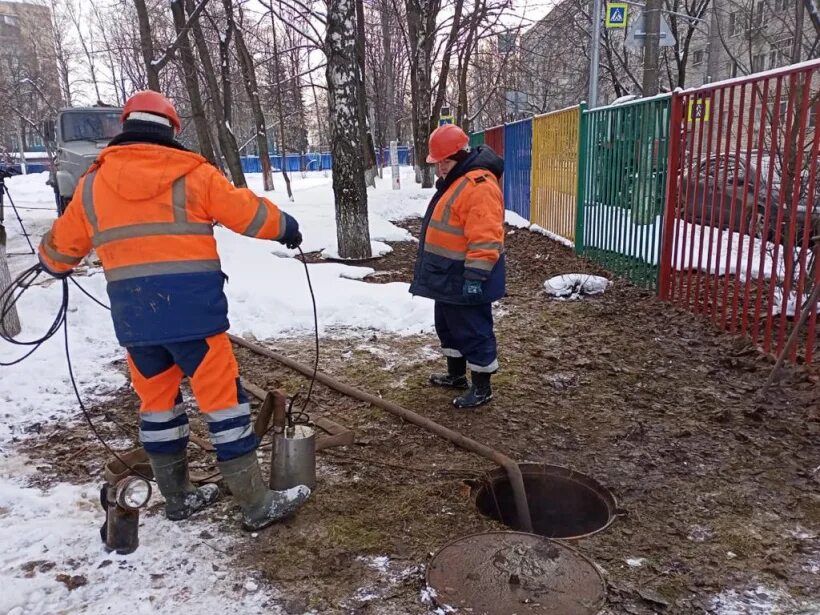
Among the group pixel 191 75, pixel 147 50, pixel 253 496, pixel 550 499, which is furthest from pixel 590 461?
pixel 191 75

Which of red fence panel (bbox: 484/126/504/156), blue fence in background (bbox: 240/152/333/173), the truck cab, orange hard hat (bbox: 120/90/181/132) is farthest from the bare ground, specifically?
blue fence in background (bbox: 240/152/333/173)

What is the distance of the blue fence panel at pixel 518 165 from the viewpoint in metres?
12.8

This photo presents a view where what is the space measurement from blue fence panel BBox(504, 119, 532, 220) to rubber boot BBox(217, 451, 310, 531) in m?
10.6

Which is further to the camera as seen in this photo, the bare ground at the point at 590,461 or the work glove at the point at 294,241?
the work glove at the point at 294,241

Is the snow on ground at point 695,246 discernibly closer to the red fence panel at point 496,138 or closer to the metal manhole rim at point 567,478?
the metal manhole rim at point 567,478

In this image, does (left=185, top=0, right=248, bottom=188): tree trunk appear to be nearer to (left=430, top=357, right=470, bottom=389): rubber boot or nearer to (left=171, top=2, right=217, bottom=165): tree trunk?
(left=171, top=2, right=217, bottom=165): tree trunk

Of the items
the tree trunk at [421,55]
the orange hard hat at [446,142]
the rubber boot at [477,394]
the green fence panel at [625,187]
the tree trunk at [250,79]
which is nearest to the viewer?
the orange hard hat at [446,142]

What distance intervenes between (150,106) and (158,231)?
0.55 m

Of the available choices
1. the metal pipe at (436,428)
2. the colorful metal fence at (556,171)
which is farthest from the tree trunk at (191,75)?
the metal pipe at (436,428)

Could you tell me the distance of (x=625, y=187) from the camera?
7594mm

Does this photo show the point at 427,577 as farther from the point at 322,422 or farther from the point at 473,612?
the point at 322,422

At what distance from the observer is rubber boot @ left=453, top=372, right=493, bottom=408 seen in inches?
167

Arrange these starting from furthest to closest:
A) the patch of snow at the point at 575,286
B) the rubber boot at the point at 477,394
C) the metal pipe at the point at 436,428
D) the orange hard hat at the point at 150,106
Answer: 1. the patch of snow at the point at 575,286
2. the rubber boot at the point at 477,394
3. the metal pipe at the point at 436,428
4. the orange hard hat at the point at 150,106

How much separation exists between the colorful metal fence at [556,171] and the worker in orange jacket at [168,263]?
751 centimetres
